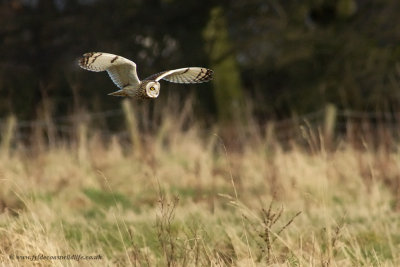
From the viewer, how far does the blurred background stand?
14500 mm

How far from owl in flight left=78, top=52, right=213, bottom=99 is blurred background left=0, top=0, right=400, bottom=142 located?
9788mm

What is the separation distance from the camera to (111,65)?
3465 millimetres

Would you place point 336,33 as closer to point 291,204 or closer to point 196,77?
point 291,204

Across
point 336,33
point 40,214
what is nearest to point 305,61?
point 336,33

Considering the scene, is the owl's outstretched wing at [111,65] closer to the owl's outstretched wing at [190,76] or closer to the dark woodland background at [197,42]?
the owl's outstretched wing at [190,76]

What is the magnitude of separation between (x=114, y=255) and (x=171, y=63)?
32.2 ft

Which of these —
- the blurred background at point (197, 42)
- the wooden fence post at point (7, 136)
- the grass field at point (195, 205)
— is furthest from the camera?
the blurred background at point (197, 42)

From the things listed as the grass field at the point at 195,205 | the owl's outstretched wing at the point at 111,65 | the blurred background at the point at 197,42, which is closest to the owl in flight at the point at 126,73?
the owl's outstretched wing at the point at 111,65

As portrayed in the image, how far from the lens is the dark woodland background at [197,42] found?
14500mm

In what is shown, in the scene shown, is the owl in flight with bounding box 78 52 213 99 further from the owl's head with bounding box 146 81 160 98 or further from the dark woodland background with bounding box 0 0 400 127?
the dark woodland background with bounding box 0 0 400 127

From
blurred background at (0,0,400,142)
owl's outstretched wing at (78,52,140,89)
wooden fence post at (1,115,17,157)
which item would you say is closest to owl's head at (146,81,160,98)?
owl's outstretched wing at (78,52,140,89)

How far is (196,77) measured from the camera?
3607 millimetres

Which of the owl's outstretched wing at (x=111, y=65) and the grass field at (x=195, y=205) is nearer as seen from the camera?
the owl's outstretched wing at (x=111, y=65)

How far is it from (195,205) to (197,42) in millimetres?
7490
